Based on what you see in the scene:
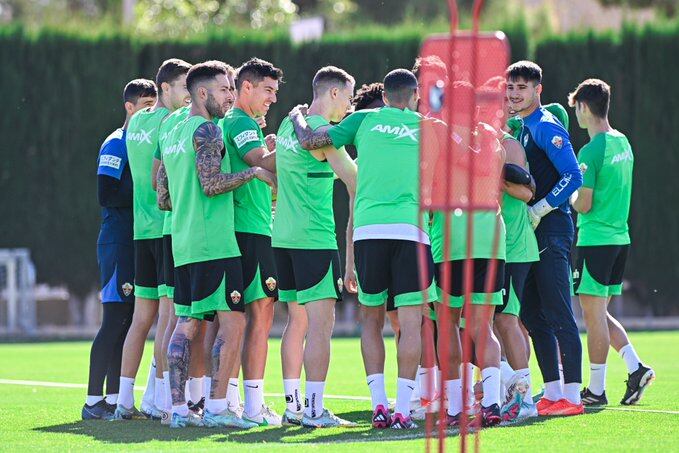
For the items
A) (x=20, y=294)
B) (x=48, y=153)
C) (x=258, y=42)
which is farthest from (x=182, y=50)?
(x=20, y=294)

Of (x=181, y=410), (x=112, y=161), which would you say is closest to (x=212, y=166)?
(x=112, y=161)

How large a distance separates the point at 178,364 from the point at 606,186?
383 centimetres

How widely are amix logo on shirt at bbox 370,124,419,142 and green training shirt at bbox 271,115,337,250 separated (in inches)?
20.1

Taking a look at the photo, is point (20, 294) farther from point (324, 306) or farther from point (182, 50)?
point (324, 306)

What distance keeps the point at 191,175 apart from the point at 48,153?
44.6 feet

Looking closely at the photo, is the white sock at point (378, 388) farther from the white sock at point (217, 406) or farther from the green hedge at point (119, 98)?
the green hedge at point (119, 98)

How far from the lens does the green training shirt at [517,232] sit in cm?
949

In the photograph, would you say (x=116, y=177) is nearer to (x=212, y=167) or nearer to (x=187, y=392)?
(x=212, y=167)

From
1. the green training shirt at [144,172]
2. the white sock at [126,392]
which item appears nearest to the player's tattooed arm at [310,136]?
the green training shirt at [144,172]

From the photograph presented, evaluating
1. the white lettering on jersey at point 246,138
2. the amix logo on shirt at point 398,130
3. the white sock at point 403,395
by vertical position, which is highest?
the amix logo on shirt at point 398,130

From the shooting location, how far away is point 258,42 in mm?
22703

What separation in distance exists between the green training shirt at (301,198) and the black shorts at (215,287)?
0.39 meters

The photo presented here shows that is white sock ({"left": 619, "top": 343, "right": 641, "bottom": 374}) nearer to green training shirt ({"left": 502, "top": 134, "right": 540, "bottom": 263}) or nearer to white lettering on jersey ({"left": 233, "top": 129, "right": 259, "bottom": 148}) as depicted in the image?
green training shirt ({"left": 502, "top": 134, "right": 540, "bottom": 263})

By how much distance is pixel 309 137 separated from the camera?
891 cm
